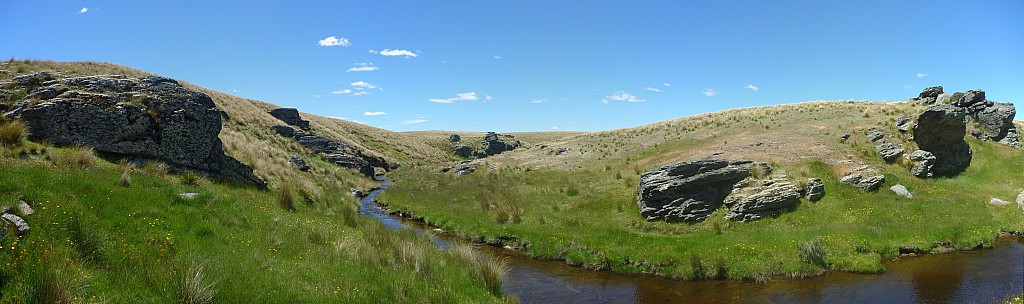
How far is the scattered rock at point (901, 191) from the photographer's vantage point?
25.5 metres

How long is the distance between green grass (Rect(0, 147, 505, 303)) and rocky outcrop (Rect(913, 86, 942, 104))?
6087cm

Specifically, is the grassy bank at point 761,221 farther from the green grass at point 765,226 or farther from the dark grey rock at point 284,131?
the dark grey rock at point 284,131

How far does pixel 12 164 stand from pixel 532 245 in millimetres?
18366

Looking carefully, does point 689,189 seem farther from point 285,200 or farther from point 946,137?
point 946,137

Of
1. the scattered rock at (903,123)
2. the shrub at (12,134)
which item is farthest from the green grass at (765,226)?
the shrub at (12,134)

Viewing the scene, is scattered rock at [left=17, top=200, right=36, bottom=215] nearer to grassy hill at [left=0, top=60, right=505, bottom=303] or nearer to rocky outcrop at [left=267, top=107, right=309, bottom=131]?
grassy hill at [left=0, top=60, right=505, bottom=303]

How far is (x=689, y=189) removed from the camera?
25328 mm

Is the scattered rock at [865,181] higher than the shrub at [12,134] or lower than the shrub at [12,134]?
higher

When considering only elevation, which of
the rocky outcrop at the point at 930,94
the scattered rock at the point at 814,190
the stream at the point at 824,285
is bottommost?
the stream at the point at 824,285

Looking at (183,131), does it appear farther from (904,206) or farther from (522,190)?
(904,206)

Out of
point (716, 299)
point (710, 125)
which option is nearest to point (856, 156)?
point (716, 299)

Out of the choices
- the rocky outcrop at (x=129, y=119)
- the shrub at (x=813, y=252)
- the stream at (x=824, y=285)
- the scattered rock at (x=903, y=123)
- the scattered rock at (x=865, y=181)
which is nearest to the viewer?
the stream at (x=824, y=285)

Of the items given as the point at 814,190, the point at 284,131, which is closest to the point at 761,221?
the point at 814,190

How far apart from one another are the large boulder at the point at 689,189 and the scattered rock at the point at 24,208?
24.0 m
